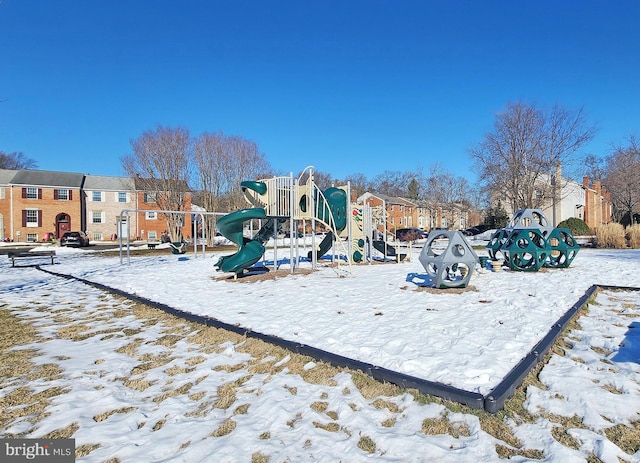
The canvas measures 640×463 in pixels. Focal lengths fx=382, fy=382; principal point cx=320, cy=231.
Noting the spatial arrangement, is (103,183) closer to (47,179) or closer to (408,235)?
(47,179)

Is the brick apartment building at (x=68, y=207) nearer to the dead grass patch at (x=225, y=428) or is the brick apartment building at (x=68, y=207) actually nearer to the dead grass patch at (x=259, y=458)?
the dead grass patch at (x=225, y=428)

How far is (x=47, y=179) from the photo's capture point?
140 feet

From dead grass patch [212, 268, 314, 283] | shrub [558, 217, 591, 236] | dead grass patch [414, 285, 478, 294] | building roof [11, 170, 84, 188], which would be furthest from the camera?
building roof [11, 170, 84, 188]

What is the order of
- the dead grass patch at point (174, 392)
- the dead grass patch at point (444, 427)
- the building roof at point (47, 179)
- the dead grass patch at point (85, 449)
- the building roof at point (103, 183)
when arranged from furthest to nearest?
the building roof at point (103, 183) → the building roof at point (47, 179) → the dead grass patch at point (174, 392) → the dead grass patch at point (444, 427) → the dead grass patch at point (85, 449)

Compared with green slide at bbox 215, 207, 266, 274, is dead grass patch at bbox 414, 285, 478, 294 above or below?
below

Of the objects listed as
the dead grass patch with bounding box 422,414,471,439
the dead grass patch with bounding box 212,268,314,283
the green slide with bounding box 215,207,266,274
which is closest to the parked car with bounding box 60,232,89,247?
the dead grass patch with bounding box 212,268,314,283

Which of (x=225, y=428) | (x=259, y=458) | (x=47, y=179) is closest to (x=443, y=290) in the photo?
(x=225, y=428)

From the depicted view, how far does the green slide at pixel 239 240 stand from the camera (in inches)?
454

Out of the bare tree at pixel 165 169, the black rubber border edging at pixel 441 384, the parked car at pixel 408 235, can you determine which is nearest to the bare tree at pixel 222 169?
the bare tree at pixel 165 169

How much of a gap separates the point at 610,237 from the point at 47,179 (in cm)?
5180

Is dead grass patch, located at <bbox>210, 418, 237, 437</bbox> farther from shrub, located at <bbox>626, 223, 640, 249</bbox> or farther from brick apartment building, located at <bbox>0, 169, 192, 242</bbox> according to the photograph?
brick apartment building, located at <bbox>0, 169, 192, 242</bbox>

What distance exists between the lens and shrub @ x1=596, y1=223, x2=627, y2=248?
2202 centimetres

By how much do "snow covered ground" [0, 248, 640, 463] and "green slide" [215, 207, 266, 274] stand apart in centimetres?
275

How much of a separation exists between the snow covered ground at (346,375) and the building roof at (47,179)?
40.6 metres
